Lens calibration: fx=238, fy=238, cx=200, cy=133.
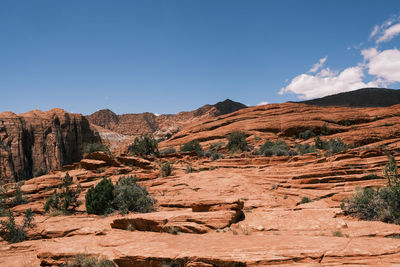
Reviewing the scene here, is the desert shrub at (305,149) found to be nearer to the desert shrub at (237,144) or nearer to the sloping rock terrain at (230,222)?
the desert shrub at (237,144)

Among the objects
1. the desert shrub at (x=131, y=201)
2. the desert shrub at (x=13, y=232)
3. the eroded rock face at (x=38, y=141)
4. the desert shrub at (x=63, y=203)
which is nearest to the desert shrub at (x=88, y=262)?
the desert shrub at (x=13, y=232)

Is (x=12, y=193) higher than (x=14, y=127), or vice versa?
(x=14, y=127)

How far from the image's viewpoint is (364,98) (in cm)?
8612

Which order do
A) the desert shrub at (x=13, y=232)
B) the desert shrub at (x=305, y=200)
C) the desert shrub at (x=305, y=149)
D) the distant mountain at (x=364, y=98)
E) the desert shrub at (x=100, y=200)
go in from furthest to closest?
the distant mountain at (x=364, y=98), the desert shrub at (x=305, y=149), the desert shrub at (x=100, y=200), the desert shrub at (x=305, y=200), the desert shrub at (x=13, y=232)

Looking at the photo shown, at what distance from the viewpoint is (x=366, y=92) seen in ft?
299

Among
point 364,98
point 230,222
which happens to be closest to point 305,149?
point 230,222

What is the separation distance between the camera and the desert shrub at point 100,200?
11852 millimetres

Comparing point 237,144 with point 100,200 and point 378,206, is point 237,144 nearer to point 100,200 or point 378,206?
point 100,200

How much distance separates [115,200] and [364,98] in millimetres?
99016

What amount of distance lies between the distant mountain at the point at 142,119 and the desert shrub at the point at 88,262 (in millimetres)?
86758

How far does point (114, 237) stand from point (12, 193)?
13550 millimetres

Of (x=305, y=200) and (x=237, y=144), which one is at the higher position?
(x=237, y=144)

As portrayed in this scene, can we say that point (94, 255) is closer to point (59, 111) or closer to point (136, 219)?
point (136, 219)

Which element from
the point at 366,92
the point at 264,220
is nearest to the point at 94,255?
the point at 264,220
